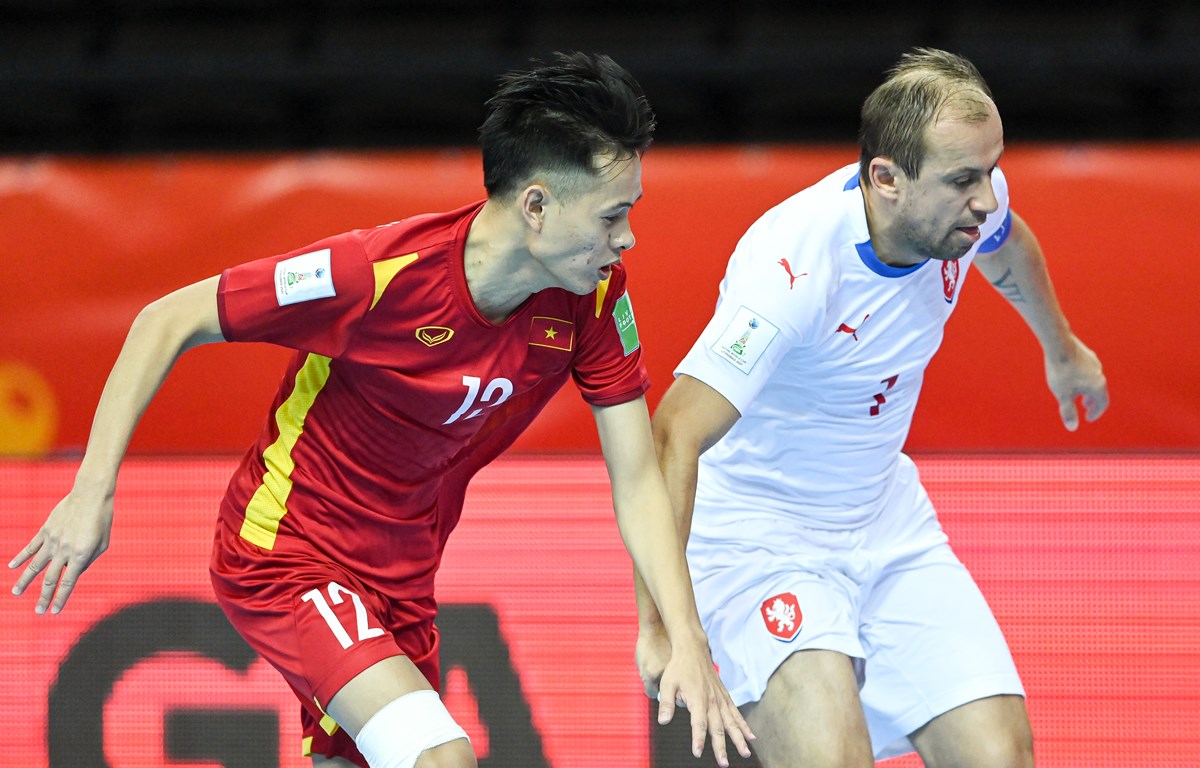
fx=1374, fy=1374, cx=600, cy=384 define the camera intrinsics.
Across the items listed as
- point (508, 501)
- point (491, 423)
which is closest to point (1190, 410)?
point (508, 501)

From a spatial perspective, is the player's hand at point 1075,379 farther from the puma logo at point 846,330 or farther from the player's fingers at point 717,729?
the player's fingers at point 717,729

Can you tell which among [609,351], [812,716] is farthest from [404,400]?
[812,716]

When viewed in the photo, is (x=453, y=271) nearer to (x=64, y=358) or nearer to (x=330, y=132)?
(x=64, y=358)

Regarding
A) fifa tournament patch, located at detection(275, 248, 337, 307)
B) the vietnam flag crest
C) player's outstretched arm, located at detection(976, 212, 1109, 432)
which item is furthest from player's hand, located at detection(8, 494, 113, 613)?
player's outstretched arm, located at detection(976, 212, 1109, 432)

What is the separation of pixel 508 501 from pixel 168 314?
1.30 meters

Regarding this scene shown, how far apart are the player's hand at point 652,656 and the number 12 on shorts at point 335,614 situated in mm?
477

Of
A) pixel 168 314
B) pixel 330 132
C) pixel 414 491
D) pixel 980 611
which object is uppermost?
pixel 330 132

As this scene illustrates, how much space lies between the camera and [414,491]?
2748 millimetres

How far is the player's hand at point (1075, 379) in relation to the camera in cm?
360

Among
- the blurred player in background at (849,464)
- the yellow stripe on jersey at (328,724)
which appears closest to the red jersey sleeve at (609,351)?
the blurred player in background at (849,464)

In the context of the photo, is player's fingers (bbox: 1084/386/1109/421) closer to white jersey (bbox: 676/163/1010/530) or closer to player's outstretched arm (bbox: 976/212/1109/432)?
player's outstretched arm (bbox: 976/212/1109/432)

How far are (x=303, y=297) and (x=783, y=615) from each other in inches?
45.8

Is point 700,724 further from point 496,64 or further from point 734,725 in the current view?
point 496,64

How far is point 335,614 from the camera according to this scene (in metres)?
2.51
